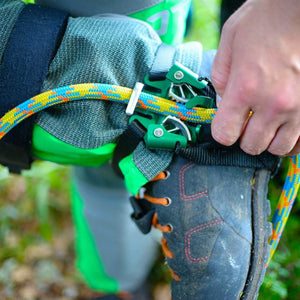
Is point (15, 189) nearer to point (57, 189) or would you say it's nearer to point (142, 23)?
point (57, 189)

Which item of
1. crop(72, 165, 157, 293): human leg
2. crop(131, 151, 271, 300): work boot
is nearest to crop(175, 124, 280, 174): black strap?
crop(131, 151, 271, 300): work boot

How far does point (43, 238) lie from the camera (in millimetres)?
1590

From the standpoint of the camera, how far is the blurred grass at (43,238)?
133cm

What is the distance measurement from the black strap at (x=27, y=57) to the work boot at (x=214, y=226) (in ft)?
1.09

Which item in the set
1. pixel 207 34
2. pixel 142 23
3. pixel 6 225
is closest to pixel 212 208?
pixel 142 23

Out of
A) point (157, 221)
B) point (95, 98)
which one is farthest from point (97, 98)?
point (157, 221)

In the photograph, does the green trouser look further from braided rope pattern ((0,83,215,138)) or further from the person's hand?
the person's hand

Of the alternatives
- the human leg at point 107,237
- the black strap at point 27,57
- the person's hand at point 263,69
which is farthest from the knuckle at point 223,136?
the human leg at point 107,237

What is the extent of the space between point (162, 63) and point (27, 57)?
286 mm

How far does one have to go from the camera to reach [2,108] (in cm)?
74

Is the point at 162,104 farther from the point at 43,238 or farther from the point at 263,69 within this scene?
the point at 43,238

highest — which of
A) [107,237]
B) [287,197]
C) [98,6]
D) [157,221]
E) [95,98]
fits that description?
[98,6]

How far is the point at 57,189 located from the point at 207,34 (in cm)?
116

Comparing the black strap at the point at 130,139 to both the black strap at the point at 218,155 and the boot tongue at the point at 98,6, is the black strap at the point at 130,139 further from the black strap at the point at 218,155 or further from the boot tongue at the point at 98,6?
the boot tongue at the point at 98,6
